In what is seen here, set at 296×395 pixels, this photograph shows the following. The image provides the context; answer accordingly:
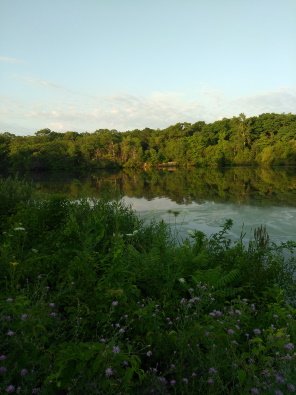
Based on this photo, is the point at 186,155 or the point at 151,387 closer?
the point at 151,387

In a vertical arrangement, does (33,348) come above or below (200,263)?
above

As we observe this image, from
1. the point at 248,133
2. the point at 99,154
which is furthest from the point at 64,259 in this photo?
the point at 99,154

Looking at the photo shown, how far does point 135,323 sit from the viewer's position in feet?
8.77

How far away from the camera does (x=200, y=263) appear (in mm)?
4434

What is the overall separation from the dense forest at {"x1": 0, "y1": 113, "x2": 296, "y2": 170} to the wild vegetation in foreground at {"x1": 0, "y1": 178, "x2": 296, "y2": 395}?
55609 mm

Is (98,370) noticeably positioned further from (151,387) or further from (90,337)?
(90,337)

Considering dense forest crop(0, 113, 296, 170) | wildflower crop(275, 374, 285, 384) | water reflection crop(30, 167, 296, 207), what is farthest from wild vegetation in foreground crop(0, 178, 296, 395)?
dense forest crop(0, 113, 296, 170)

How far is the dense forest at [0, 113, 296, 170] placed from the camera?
59281 millimetres

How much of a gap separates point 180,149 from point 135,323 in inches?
2699

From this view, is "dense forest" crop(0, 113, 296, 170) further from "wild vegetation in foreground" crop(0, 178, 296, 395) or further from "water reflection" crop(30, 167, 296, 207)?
"wild vegetation in foreground" crop(0, 178, 296, 395)

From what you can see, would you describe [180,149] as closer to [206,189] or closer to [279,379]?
[206,189]

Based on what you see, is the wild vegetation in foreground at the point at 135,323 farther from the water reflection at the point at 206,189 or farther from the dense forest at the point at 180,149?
the dense forest at the point at 180,149

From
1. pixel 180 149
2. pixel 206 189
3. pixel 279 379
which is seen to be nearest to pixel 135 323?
pixel 279 379

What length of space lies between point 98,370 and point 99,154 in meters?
73.6
